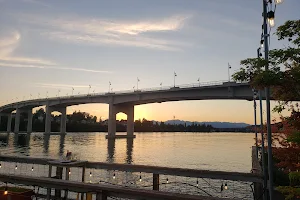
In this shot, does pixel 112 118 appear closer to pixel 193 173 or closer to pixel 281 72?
pixel 193 173

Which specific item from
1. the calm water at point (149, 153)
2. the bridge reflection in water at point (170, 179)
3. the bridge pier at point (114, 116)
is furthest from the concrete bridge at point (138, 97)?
the bridge reflection in water at point (170, 179)

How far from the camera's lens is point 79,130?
630ft

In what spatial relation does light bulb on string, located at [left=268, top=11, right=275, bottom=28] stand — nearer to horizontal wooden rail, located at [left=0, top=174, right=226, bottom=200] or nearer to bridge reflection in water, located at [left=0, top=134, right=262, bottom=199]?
horizontal wooden rail, located at [left=0, top=174, right=226, bottom=200]

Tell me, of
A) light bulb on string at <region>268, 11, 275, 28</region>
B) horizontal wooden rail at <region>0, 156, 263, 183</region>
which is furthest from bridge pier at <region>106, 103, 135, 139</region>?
light bulb on string at <region>268, 11, 275, 28</region>

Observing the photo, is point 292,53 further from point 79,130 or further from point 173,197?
point 79,130

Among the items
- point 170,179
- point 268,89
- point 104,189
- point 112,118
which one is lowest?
point 170,179

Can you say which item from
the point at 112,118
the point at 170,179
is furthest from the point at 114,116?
the point at 170,179

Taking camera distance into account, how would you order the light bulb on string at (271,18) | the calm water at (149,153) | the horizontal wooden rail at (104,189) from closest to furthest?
the horizontal wooden rail at (104,189) < the light bulb on string at (271,18) < the calm water at (149,153)

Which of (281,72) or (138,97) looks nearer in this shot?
(281,72)

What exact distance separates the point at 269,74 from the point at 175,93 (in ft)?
220

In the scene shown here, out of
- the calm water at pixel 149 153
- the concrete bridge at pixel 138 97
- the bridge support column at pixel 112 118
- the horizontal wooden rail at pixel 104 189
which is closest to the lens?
the horizontal wooden rail at pixel 104 189

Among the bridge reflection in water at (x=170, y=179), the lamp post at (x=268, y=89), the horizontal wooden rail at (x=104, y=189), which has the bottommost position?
the bridge reflection in water at (x=170, y=179)

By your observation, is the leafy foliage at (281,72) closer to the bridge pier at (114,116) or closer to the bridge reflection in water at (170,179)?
the bridge reflection in water at (170,179)

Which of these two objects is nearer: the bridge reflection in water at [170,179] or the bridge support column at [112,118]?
the bridge reflection in water at [170,179]
